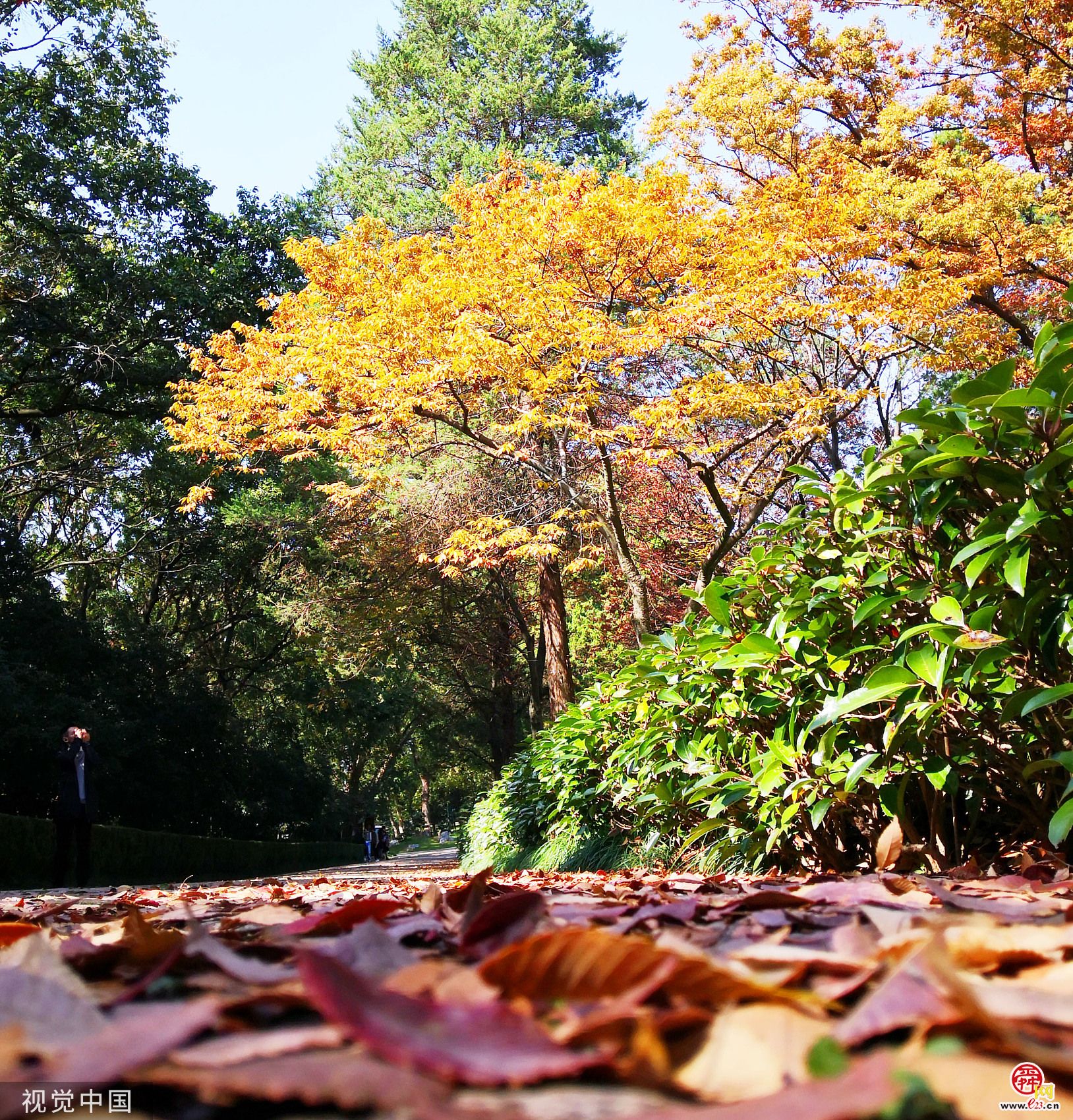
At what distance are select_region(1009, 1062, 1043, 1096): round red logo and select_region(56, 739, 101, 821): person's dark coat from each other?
934 cm

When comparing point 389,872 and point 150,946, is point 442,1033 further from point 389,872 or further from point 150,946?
point 389,872

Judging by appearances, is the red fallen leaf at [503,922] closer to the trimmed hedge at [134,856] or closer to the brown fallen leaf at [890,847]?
the brown fallen leaf at [890,847]

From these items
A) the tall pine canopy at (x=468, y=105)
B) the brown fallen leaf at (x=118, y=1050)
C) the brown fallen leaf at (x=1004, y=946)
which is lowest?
the brown fallen leaf at (x=1004, y=946)

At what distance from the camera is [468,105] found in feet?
79.2

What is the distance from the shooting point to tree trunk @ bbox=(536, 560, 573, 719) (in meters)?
15.6

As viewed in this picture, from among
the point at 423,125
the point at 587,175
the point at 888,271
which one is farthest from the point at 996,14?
the point at 423,125

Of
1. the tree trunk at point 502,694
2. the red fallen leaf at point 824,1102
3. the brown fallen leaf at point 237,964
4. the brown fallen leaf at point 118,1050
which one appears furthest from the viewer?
the tree trunk at point 502,694

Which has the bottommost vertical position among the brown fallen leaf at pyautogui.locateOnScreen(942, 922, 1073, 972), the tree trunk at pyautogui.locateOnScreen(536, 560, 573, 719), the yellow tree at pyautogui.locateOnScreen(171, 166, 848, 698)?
the brown fallen leaf at pyautogui.locateOnScreen(942, 922, 1073, 972)

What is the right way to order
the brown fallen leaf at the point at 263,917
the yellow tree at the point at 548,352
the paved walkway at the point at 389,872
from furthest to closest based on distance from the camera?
the yellow tree at the point at 548,352
the paved walkway at the point at 389,872
the brown fallen leaf at the point at 263,917

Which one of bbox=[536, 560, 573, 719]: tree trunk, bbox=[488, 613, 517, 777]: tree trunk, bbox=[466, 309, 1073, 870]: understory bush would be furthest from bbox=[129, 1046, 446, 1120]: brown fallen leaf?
bbox=[488, 613, 517, 777]: tree trunk

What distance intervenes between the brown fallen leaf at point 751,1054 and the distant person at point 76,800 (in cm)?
916

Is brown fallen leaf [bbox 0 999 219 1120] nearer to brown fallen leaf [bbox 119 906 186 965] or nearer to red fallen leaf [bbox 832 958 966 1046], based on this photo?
brown fallen leaf [bbox 119 906 186 965]

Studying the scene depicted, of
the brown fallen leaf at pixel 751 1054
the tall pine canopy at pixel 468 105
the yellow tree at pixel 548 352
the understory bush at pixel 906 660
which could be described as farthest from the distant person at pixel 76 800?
the tall pine canopy at pixel 468 105

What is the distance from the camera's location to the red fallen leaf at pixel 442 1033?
675 millimetres
